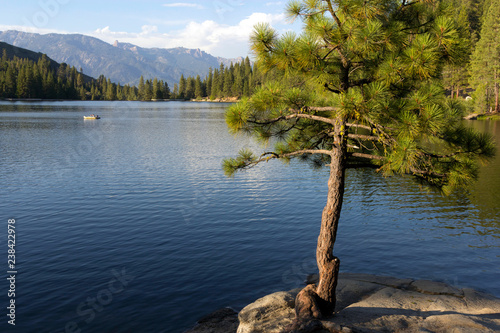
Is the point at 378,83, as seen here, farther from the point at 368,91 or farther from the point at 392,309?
the point at 392,309

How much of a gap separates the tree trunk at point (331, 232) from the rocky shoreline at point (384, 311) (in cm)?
59

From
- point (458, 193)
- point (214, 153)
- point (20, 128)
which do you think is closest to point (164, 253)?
point (458, 193)

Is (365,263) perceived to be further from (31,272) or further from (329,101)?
(31,272)

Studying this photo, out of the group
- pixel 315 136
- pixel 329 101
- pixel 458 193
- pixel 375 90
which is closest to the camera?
pixel 375 90

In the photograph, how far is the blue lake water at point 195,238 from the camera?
1266 centimetres

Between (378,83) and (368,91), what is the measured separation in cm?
44

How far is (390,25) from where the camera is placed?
896 cm

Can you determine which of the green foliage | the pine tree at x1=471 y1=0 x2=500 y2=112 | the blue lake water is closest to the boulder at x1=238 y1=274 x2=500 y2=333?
the blue lake water

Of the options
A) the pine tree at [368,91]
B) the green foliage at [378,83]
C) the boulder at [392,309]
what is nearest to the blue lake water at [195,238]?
the boulder at [392,309]

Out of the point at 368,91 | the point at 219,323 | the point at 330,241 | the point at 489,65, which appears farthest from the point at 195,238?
the point at 489,65

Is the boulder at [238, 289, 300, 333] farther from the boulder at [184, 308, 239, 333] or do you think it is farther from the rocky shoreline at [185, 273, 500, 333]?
the boulder at [184, 308, 239, 333]

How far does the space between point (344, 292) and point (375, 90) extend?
23.2ft

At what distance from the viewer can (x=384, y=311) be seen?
10391 mm

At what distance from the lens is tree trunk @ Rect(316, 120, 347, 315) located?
9.79 metres
